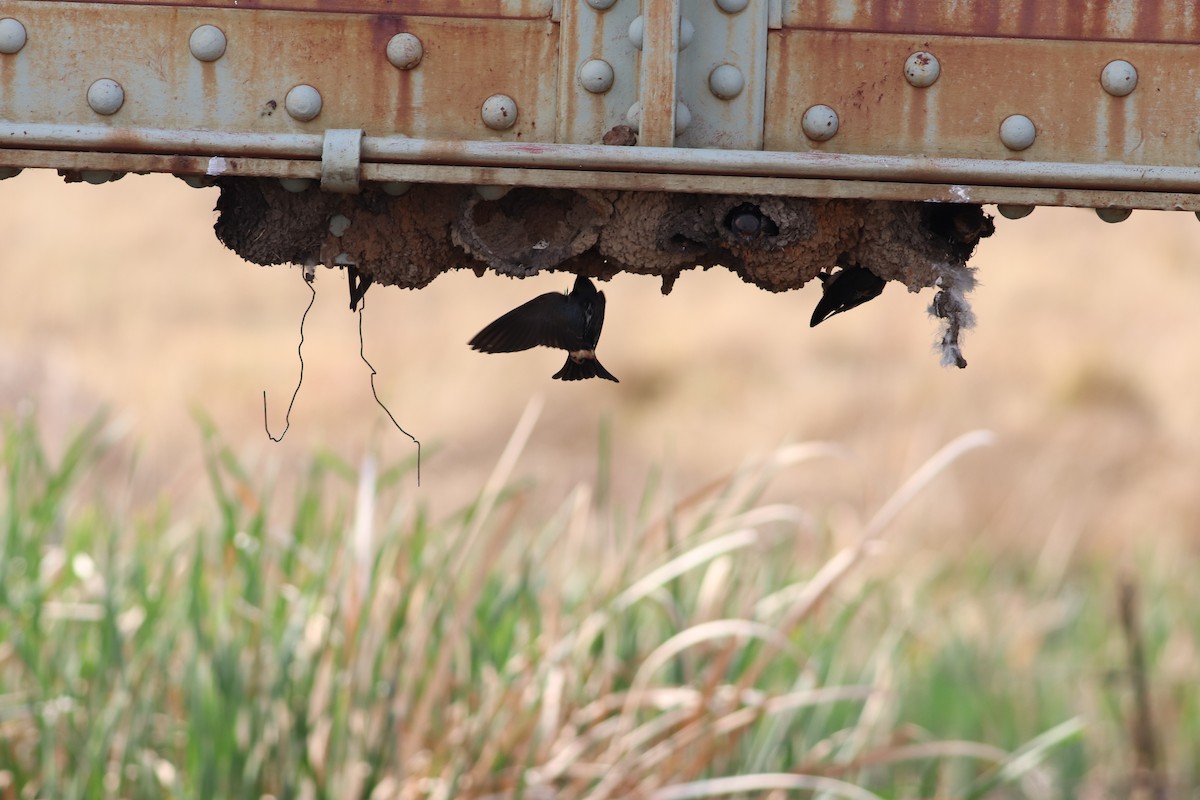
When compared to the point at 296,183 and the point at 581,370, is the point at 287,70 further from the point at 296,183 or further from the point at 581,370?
the point at 581,370

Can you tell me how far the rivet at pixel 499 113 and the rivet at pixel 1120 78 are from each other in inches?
27.7

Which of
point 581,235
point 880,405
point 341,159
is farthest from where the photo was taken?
point 880,405

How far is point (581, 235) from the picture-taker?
5.96 feet

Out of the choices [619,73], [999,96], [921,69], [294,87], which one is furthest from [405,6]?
[999,96]

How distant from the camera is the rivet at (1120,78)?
66.6 inches

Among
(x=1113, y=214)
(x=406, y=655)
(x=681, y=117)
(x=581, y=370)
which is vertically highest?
(x=681, y=117)

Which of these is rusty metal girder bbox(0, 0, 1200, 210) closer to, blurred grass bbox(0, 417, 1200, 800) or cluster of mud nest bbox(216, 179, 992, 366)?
cluster of mud nest bbox(216, 179, 992, 366)

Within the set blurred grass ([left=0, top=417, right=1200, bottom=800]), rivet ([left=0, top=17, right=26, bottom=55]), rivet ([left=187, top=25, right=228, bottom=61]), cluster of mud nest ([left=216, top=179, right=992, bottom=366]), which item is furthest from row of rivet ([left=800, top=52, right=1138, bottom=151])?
blurred grass ([left=0, top=417, right=1200, bottom=800])

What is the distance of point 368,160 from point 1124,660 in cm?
841

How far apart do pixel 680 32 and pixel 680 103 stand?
3.2 inches

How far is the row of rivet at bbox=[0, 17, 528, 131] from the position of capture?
66.6 inches

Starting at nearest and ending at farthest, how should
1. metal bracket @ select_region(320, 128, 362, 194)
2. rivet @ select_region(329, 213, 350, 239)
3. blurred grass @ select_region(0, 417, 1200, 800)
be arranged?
metal bracket @ select_region(320, 128, 362, 194), rivet @ select_region(329, 213, 350, 239), blurred grass @ select_region(0, 417, 1200, 800)

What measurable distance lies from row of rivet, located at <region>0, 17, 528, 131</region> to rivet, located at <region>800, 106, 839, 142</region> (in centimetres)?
35

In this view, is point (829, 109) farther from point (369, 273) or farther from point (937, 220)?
point (369, 273)
